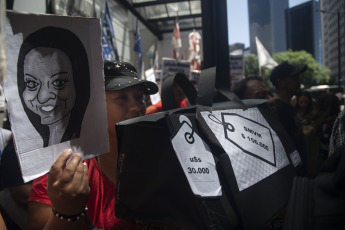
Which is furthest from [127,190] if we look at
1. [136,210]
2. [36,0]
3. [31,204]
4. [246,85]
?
[36,0]

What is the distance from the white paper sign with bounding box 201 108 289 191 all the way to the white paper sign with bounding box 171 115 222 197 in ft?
0.27

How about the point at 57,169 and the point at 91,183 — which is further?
the point at 91,183

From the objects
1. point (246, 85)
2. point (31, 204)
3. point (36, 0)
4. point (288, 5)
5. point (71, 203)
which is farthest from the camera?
point (36, 0)

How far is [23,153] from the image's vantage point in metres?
0.94

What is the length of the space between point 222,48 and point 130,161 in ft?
3.84

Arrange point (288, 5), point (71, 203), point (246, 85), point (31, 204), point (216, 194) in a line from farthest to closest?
point (246, 85) < point (288, 5) < point (31, 204) < point (71, 203) < point (216, 194)

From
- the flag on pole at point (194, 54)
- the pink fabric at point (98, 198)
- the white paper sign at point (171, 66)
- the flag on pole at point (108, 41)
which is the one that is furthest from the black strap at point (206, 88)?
the flag on pole at point (194, 54)

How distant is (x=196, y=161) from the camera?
2.92 feet

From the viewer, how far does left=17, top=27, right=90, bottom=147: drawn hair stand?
3.04 ft

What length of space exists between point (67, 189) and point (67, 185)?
0.01m

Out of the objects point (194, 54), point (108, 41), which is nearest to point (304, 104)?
point (108, 41)

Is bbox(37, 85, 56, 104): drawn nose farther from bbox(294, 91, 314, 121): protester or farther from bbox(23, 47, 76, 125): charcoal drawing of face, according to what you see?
bbox(294, 91, 314, 121): protester

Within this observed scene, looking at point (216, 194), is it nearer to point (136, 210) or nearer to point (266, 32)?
point (136, 210)

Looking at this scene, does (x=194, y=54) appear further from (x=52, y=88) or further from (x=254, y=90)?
(x=52, y=88)
